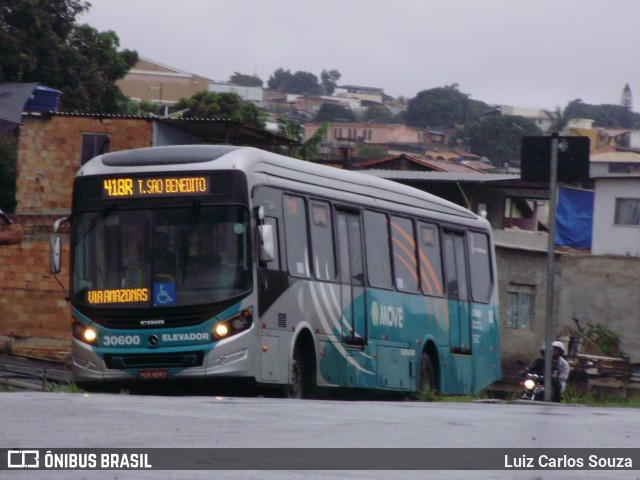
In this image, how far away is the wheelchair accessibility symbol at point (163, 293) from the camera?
45.8 feet

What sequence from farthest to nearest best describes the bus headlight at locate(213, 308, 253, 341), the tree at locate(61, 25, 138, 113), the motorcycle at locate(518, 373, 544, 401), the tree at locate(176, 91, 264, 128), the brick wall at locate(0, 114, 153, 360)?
the tree at locate(176, 91, 264, 128), the tree at locate(61, 25, 138, 113), the brick wall at locate(0, 114, 153, 360), the motorcycle at locate(518, 373, 544, 401), the bus headlight at locate(213, 308, 253, 341)

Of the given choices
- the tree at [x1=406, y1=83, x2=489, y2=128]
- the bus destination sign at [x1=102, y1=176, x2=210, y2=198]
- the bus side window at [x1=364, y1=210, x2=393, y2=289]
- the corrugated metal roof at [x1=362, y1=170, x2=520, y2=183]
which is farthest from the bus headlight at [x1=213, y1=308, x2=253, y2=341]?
the tree at [x1=406, y1=83, x2=489, y2=128]

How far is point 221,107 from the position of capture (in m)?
50.0

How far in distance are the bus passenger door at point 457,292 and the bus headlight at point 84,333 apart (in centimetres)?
707

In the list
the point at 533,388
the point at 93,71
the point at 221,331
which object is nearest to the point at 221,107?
the point at 93,71

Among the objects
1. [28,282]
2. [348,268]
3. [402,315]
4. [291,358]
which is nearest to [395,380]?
[402,315]

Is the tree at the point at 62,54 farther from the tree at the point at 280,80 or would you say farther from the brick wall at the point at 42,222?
the tree at the point at 280,80

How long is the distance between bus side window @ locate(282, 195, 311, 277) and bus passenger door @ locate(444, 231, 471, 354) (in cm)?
486

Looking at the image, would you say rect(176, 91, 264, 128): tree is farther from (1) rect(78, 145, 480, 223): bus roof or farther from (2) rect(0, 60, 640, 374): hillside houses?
(1) rect(78, 145, 480, 223): bus roof

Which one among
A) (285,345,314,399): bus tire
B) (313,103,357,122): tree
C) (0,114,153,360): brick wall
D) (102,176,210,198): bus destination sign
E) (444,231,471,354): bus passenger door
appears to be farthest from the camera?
(313,103,357,122): tree

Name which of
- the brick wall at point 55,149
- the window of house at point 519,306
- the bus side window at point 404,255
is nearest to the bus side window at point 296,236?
the bus side window at point 404,255

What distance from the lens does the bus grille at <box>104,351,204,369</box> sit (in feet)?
45.7

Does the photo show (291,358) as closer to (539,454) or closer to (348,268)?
(348,268)

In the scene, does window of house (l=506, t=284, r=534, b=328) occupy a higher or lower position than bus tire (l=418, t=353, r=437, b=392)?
lower
